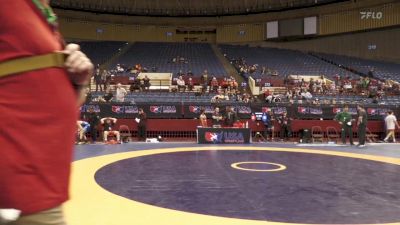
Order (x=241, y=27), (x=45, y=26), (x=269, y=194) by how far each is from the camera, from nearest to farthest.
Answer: (x=45, y=26) → (x=269, y=194) → (x=241, y=27)

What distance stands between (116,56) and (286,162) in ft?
89.9

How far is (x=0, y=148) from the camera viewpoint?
120 centimetres

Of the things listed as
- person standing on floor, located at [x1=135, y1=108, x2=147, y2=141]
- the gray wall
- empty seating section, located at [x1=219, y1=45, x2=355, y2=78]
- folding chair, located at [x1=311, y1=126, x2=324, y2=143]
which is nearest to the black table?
person standing on floor, located at [x1=135, y1=108, x2=147, y2=141]

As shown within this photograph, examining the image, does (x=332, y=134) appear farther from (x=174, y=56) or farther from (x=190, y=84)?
(x=174, y=56)

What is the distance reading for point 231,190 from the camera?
7.33 meters

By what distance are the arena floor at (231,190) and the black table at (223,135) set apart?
4.97 meters

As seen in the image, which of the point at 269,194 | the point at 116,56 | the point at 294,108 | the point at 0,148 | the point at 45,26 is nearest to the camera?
the point at 0,148

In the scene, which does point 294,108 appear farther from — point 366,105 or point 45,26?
point 45,26

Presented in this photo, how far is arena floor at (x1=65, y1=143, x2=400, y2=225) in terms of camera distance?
5.55m

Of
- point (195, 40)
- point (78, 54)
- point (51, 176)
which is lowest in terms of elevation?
point (51, 176)

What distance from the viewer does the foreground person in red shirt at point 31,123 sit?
120cm

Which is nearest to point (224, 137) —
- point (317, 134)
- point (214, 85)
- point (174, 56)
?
point (317, 134)

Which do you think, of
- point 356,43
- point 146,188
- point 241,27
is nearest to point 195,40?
point 241,27

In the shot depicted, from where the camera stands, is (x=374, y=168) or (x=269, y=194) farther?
(x=374, y=168)
